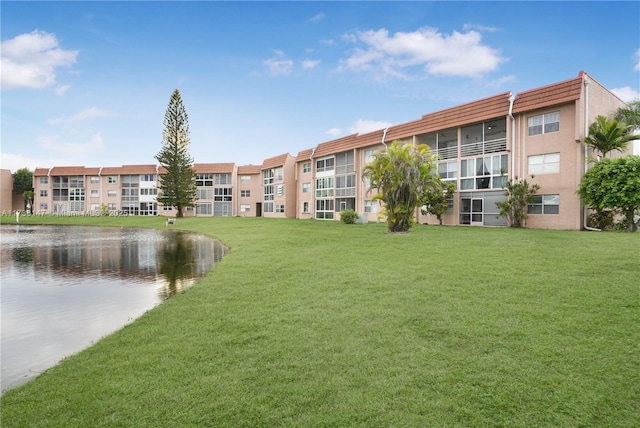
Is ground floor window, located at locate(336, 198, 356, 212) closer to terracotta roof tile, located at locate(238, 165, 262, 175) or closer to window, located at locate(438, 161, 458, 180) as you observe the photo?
window, located at locate(438, 161, 458, 180)

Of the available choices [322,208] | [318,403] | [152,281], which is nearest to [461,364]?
[318,403]

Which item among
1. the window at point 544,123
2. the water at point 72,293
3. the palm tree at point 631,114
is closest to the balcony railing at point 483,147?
the window at point 544,123

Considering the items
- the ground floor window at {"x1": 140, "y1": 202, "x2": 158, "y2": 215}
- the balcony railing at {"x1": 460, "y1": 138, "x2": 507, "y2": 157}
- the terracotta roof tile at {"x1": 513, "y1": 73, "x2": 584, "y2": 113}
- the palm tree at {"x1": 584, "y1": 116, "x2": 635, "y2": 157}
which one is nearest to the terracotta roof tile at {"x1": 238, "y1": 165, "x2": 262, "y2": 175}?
the ground floor window at {"x1": 140, "y1": 202, "x2": 158, "y2": 215}

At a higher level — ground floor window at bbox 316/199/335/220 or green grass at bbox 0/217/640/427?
ground floor window at bbox 316/199/335/220

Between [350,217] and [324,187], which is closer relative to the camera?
[350,217]

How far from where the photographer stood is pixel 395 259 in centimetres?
1129

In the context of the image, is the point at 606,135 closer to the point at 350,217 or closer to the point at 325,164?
the point at 350,217

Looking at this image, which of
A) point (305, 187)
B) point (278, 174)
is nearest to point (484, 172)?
point (305, 187)

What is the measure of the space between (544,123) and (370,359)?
24066mm

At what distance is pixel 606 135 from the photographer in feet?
66.2

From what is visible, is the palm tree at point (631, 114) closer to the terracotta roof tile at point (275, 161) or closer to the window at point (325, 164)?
the window at point (325, 164)

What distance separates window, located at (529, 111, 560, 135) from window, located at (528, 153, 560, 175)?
1558 mm

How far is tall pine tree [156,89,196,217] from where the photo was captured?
4859 centimetres

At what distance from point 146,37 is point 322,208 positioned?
27.6m
